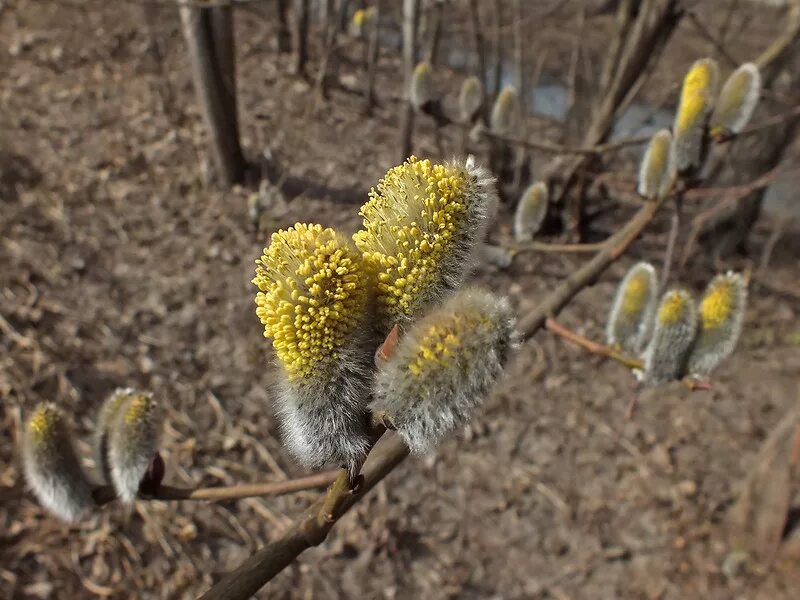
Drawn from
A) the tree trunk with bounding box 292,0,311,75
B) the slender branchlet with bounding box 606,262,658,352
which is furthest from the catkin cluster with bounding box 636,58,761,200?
the tree trunk with bounding box 292,0,311,75

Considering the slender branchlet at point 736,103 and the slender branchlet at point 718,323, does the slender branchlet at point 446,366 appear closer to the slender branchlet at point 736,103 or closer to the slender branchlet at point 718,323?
the slender branchlet at point 718,323

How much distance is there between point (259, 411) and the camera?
11.6 ft

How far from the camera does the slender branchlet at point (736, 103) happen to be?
1757 millimetres

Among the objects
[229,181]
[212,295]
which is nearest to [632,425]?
[212,295]

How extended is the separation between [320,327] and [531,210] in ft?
5.33

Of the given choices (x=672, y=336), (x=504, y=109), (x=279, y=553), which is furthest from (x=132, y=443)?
(x=504, y=109)

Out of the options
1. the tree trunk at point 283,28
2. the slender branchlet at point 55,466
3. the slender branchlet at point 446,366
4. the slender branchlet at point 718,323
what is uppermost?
Result: the slender branchlet at point 446,366

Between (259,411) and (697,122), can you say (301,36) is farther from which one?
(697,122)

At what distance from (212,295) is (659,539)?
274cm

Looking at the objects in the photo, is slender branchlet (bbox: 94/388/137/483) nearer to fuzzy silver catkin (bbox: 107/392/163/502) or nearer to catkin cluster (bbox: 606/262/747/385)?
fuzzy silver catkin (bbox: 107/392/163/502)

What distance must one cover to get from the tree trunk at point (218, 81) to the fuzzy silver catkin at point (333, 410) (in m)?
4.07

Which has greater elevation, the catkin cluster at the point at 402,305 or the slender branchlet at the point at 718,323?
the catkin cluster at the point at 402,305

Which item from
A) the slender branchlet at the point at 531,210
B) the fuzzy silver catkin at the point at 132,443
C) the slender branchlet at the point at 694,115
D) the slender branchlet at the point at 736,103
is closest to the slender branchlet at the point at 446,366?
the fuzzy silver catkin at the point at 132,443

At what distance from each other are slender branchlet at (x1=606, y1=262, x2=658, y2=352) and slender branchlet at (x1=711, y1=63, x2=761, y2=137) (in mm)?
446
